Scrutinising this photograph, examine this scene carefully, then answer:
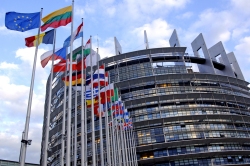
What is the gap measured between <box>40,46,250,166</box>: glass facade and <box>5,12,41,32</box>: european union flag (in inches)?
1335

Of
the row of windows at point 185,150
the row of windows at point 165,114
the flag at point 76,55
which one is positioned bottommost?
the row of windows at point 185,150

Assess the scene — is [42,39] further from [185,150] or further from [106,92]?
[185,150]

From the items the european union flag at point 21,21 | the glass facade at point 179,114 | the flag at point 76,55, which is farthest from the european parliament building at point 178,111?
the european union flag at point 21,21

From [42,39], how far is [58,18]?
6.57ft

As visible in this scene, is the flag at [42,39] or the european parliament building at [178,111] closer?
the flag at [42,39]

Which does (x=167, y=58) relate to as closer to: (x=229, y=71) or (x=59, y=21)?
(x=229, y=71)

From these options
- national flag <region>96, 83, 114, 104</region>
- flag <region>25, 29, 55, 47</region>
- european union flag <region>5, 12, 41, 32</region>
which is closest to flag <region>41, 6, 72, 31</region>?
flag <region>25, 29, 55, 47</region>

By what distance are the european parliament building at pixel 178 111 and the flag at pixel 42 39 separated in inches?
1059

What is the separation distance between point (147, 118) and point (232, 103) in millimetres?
20849

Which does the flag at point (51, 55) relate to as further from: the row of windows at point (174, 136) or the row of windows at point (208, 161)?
the row of windows at point (208, 161)

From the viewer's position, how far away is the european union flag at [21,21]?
622 inches

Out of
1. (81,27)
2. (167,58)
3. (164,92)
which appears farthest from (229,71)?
(81,27)

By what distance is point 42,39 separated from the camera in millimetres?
17266

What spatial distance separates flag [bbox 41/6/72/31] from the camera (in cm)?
1745
